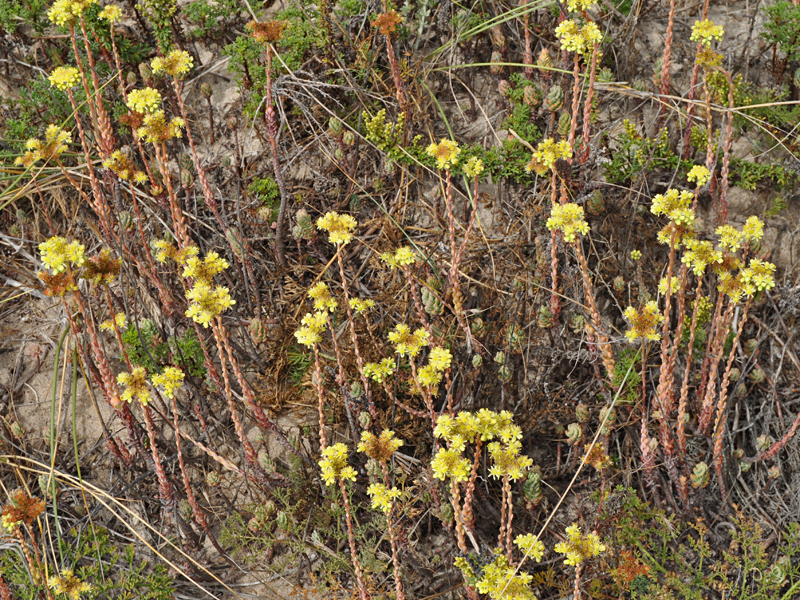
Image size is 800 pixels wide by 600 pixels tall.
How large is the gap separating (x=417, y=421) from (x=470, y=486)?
0.66 meters

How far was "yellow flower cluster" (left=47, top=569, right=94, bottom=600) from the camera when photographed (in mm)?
2625

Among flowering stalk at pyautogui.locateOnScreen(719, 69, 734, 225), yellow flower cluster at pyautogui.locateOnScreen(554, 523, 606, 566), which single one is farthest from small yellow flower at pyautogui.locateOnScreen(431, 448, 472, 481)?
flowering stalk at pyautogui.locateOnScreen(719, 69, 734, 225)

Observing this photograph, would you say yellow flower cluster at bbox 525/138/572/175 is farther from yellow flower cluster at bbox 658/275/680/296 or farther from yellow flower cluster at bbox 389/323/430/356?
yellow flower cluster at bbox 389/323/430/356

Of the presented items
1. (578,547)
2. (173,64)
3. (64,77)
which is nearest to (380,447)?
(578,547)

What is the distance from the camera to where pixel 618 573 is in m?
2.50

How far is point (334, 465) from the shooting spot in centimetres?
237

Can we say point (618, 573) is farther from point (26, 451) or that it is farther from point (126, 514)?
point (26, 451)

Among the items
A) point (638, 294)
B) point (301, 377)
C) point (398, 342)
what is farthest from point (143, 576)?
point (638, 294)

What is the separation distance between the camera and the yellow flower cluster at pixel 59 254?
7.88 feet

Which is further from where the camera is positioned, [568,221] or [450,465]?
[568,221]

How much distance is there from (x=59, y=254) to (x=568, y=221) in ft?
6.34

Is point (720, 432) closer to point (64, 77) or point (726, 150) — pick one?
point (726, 150)

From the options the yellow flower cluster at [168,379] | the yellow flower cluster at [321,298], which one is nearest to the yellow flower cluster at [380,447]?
the yellow flower cluster at [321,298]

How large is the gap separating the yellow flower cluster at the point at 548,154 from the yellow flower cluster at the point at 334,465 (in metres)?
1.42
